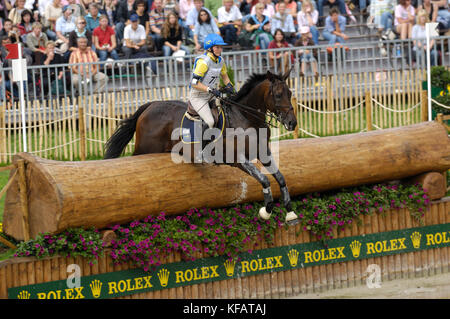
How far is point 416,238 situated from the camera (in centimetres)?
1059

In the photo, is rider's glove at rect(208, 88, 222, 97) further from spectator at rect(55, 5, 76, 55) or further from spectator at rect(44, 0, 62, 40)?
spectator at rect(44, 0, 62, 40)

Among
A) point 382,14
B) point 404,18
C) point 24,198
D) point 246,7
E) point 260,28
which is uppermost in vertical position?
point 246,7

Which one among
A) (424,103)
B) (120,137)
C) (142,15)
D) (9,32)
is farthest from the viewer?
(142,15)

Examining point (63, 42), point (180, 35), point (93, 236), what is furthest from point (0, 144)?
point (93, 236)

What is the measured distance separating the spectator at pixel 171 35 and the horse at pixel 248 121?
25.7ft

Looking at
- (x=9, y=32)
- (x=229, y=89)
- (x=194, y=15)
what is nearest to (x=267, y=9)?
(x=194, y=15)

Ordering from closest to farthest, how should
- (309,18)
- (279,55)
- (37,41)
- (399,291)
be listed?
(399,291), (279,55), (37,41), (309,18)

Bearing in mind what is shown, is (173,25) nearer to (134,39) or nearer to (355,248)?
(134,39)

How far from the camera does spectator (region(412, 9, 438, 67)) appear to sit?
57.4 ft

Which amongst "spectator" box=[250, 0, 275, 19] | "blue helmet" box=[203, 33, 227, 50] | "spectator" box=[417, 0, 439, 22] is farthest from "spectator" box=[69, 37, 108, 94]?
"spectator" box=[417, 0, 439, 22]

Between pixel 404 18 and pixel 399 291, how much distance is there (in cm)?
1110

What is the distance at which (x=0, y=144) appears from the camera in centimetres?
1470
